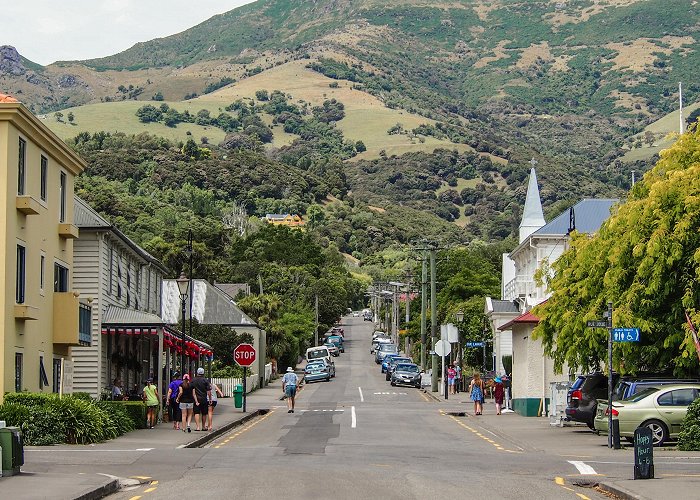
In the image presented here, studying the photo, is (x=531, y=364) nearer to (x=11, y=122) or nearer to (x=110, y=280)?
(x=110, y=280)

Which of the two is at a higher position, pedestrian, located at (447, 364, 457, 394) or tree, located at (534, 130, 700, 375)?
tree, located at (534, 130, 700, 375)

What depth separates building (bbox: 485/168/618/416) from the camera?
47.8 metres

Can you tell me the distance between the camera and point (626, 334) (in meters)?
31.0

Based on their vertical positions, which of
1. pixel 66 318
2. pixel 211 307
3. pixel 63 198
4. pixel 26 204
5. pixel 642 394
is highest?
pixel 63 198

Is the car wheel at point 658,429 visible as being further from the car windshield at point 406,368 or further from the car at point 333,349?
the car at point 333,349

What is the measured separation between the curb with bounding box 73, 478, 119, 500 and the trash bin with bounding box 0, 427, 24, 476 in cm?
176

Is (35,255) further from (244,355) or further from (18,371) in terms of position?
(244,355)

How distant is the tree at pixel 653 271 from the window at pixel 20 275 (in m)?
15.1

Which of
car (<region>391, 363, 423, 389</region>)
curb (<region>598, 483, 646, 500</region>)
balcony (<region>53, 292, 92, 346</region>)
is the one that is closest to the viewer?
curb (<region>598, 483, 646, 500</region>)

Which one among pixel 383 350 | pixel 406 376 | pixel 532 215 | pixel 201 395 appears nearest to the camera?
pixel 201 395

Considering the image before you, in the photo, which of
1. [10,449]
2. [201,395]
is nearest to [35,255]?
[201,395]

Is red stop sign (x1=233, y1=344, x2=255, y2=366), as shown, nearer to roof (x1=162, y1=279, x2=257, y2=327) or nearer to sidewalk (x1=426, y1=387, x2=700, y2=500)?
sidewalk (x1=426, y1=387, x2=700, y2=500)

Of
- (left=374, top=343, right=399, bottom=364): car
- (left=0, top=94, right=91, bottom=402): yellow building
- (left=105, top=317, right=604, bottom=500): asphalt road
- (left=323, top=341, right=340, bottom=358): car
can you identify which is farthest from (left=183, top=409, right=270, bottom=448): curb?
(left=323, top=341, right=340, bottom=358): car

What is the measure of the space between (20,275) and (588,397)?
15853mm
